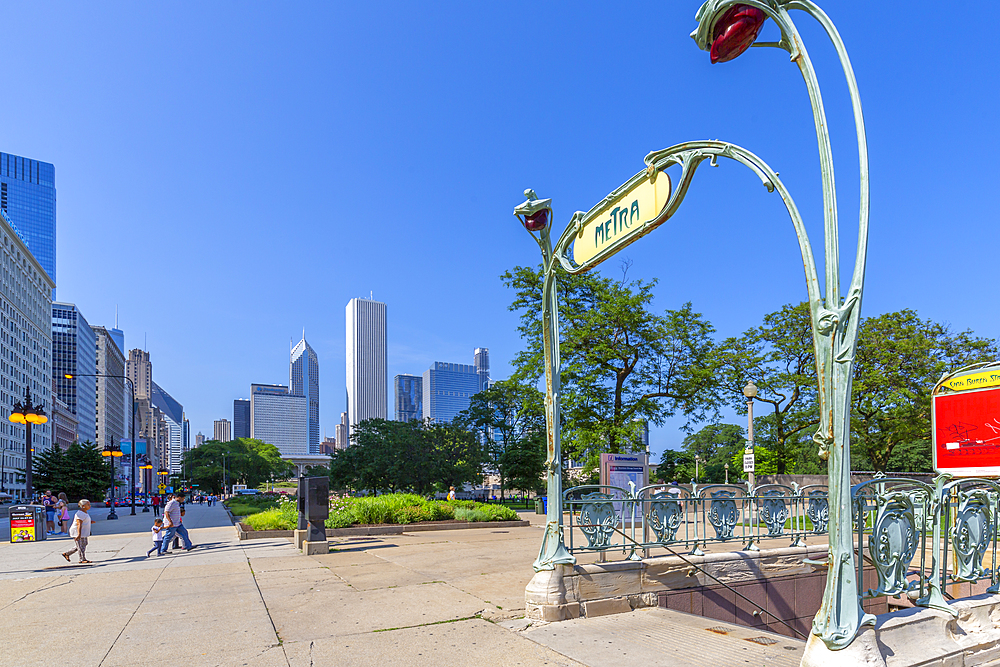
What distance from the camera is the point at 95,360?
188 metres

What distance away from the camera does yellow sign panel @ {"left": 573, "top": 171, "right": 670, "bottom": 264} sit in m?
6.61

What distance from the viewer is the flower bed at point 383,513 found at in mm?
19719

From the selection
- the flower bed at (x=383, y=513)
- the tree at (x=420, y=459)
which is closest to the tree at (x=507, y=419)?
the tree at (x=420, y=459)

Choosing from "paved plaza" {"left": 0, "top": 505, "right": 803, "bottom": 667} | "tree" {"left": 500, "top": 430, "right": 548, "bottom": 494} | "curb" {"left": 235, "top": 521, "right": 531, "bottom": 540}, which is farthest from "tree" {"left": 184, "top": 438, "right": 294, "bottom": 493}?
"paved plaza" {"left": 0, "top": 505, "right": 803, "bottom": 667}

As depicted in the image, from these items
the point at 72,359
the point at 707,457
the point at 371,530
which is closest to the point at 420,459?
the point at 371,530

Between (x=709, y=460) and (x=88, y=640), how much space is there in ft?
343

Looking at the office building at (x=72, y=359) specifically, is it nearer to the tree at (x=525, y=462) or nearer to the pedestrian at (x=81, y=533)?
the tree at (x=525, y=462)

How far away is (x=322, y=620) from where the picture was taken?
8.15 m

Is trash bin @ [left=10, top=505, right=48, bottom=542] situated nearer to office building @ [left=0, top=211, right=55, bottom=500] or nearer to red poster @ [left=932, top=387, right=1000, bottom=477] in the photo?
red poster @ [left=932, top=387, right=1000, bottom=477]

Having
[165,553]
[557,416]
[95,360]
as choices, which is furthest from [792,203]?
[95,360]

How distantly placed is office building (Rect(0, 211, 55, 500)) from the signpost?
4903 inches

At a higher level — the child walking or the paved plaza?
the paved plaza

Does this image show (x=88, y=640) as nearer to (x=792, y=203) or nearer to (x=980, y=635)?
(x=792, y=203)

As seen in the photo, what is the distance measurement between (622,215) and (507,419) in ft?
161
